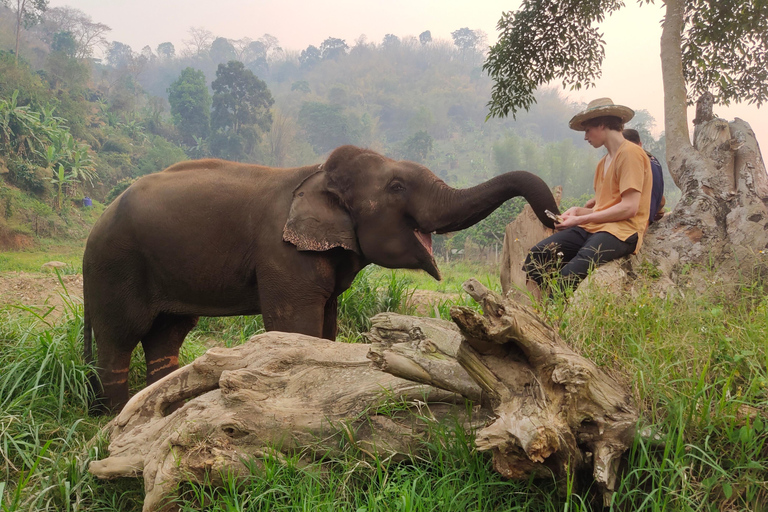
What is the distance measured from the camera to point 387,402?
2.62 metres

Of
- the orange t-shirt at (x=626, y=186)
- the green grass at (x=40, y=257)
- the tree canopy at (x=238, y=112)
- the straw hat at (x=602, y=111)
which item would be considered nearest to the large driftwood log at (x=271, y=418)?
the orange t-shirt at (x=626, y=186)

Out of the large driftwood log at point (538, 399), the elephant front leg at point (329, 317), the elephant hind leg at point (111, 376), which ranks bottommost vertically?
the elephant hind leg at point (111, 376)

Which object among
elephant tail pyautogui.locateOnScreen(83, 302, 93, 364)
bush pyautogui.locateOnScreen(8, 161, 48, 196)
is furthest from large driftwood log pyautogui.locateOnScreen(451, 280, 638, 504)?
bush pyautogui.locateOnScreen(8, 161, 48, 196)

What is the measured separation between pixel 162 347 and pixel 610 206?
3577 mm

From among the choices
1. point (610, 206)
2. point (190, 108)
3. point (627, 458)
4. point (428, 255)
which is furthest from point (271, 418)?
point (190, 108)

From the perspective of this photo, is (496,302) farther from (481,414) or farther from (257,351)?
(257,351)

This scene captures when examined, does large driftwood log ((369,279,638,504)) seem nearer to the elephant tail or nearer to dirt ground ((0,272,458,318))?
the elephant tail

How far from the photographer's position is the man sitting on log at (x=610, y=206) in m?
3.95

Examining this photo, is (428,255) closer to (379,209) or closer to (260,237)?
(379,209)

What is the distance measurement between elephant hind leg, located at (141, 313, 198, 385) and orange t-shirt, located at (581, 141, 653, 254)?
10.8 feet

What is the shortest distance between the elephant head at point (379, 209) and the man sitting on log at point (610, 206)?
67 cm

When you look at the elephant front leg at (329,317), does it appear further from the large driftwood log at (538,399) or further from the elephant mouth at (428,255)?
the large driftwood log at (538,399)

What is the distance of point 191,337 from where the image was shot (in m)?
6.25

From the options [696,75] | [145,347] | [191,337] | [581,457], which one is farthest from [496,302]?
[696,75]
